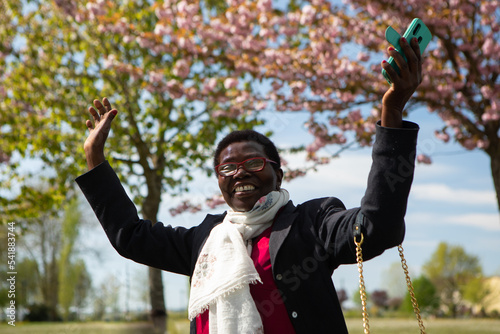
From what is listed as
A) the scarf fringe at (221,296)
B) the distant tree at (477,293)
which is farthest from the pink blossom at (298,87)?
the distant tree at (477,293)

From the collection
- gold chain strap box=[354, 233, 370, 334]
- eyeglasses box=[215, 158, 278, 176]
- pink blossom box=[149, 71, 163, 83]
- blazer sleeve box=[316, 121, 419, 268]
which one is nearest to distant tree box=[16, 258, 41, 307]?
pink blossom box=[149, 71, 163, 83]

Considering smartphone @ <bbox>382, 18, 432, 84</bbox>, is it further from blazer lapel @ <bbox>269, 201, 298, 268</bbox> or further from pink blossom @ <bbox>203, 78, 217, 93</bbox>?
pink blossom @ <bbox>203, 78, 217, 93</bbox>

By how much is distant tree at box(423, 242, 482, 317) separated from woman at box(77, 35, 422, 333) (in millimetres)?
43780

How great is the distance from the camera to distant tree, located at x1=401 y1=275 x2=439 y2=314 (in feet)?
126

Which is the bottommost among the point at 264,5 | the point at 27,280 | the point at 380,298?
the point at 380,298

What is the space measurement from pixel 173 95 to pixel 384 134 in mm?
6256

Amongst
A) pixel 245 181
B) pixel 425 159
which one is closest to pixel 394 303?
pixel 425 159

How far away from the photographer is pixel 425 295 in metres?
40.0

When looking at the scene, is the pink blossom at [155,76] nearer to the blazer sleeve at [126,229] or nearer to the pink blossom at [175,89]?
the pink blossom at [175,89]

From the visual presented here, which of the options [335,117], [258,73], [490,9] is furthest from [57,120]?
[490,9]

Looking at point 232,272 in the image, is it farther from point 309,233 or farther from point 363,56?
point 363,56

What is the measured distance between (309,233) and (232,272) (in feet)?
1.14

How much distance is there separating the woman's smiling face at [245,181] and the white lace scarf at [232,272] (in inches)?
2.1

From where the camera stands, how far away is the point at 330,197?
2.04m
